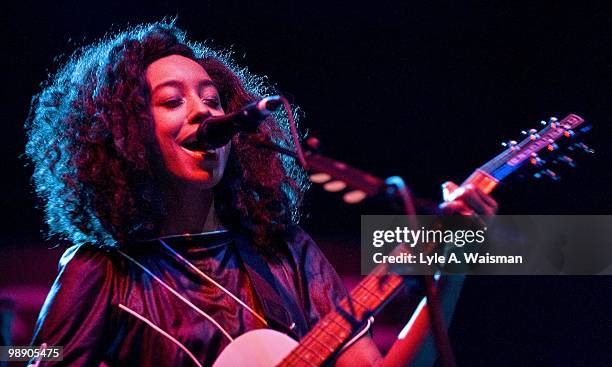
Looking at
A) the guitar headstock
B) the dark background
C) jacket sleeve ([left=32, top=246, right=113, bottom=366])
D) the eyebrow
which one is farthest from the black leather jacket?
the dark background

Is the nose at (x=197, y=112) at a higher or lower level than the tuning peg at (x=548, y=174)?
higher

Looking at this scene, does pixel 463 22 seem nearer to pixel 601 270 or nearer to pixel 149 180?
pixel 601 270

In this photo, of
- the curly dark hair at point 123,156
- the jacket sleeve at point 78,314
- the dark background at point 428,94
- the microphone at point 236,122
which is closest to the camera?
the microphone at point 236,122

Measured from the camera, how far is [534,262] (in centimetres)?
244

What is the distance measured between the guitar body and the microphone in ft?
1.77

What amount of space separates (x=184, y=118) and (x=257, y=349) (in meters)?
0.65

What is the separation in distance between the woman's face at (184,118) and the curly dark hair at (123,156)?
0.14ft

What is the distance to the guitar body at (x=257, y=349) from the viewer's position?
1.72 metres

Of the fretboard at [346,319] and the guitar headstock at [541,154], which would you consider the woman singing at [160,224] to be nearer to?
the fretboard at [346,319]

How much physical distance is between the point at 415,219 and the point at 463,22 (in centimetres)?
211

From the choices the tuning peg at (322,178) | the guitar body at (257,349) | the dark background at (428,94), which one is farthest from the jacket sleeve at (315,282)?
the dark background at (428,94)

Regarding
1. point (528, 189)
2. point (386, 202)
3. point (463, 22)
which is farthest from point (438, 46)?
point (386, 202)

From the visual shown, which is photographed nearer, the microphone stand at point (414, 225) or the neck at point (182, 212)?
the microphone stand at point (414, 225)

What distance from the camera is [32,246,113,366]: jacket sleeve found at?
166 centimetres
